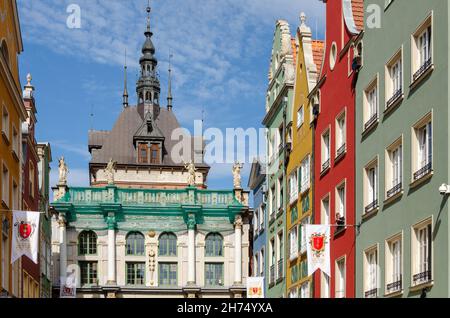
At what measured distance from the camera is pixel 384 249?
2581cm

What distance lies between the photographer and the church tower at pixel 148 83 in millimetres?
89250

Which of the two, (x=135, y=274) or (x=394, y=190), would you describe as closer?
(x=394, y=190)

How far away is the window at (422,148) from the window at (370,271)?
4.84m

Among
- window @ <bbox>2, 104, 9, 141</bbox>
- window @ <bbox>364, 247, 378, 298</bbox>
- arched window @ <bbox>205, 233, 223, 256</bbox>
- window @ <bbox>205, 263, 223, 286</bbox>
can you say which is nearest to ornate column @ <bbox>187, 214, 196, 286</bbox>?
window @ <bbox>205, 263, 223, 286</bbox>

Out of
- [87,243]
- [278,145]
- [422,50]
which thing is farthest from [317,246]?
[87,243]

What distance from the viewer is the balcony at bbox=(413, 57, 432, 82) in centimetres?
2217

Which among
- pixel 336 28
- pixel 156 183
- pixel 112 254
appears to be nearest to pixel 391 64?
pixel 336 28

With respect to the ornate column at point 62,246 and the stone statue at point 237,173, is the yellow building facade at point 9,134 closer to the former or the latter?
the ornate column at point 62,246

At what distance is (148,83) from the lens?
300ft

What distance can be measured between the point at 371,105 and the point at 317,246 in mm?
4890

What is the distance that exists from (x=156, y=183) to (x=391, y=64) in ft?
178

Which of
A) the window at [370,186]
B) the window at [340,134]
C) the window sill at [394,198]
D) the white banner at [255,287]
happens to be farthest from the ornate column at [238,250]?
→ the window sill at [394,198]

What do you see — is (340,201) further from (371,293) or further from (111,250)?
(111,250)
